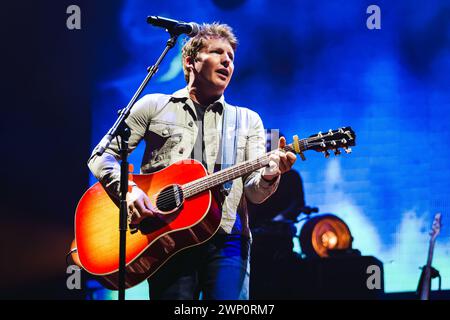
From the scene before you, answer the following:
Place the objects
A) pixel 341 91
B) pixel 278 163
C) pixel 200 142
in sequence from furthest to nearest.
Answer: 1. pixel 341 91
2. pixel 200 142
3. pixel 278 163

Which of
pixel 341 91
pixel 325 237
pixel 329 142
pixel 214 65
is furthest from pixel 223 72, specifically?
pixel 325 237

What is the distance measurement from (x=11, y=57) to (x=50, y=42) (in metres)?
0.31

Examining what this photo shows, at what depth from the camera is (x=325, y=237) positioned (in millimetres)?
4262

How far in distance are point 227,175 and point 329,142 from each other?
1.92ft

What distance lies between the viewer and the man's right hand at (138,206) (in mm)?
3053

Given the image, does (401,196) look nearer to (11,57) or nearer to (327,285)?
(327,285)

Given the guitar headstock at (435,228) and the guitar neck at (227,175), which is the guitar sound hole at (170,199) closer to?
the guitar neck at (227,175)

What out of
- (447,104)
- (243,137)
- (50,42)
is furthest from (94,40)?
(447,104)

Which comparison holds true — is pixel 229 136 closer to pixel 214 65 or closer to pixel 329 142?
pixel 214 65

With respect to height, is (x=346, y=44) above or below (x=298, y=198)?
above

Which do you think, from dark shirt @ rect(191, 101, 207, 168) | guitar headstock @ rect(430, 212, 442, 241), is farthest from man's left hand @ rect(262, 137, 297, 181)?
guitar headstock @ rect(430, 212, 442, 241)
